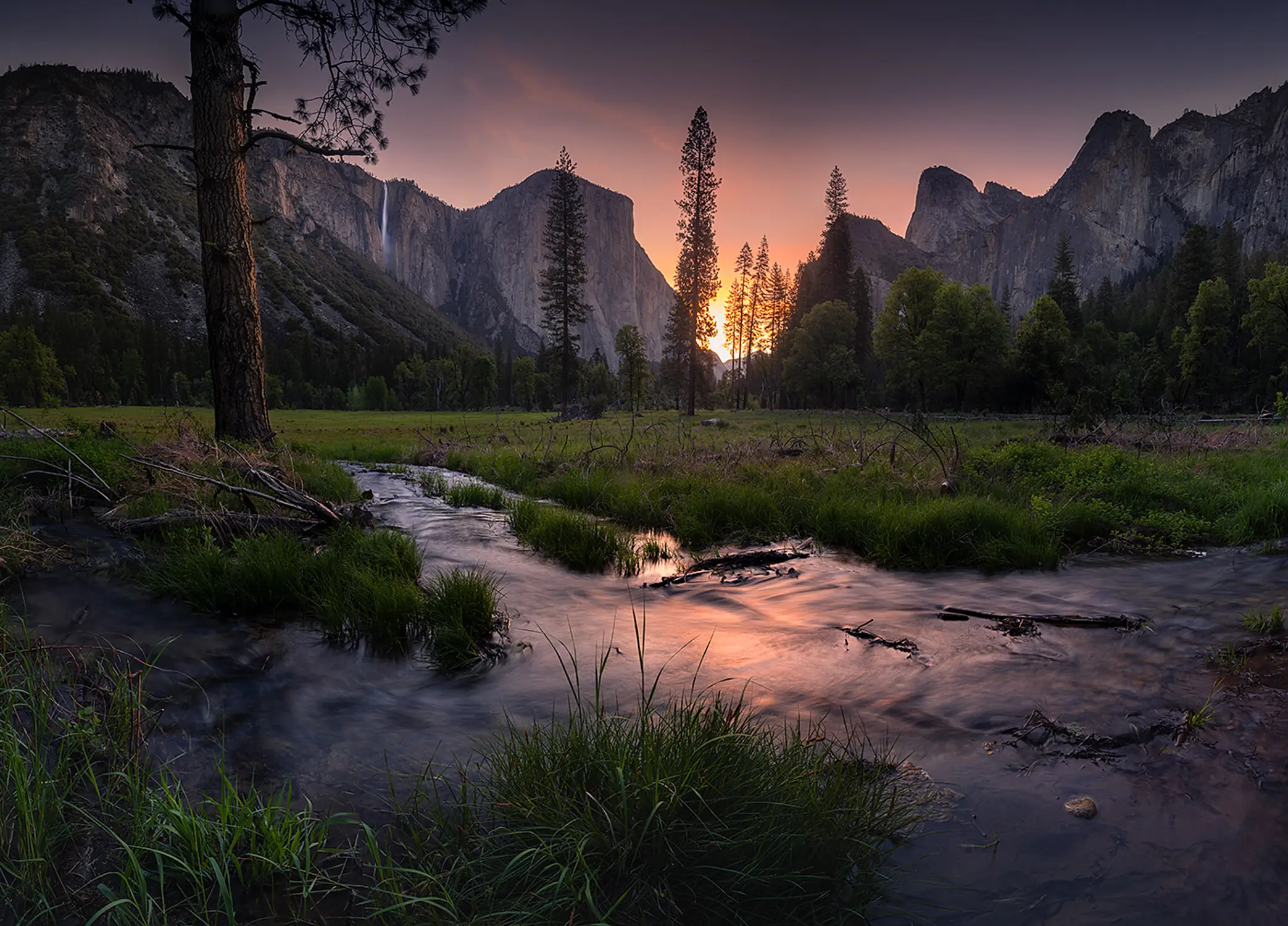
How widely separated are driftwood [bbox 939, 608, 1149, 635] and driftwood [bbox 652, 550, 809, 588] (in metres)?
2.17

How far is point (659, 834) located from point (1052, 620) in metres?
4.45

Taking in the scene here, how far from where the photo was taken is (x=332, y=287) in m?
190

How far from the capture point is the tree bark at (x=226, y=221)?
921 cm

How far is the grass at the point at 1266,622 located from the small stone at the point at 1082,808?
3.30 metres

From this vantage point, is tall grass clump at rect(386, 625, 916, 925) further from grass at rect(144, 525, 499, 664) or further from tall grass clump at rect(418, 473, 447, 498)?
tall grass clump at rect(418, 473, 447, 498)

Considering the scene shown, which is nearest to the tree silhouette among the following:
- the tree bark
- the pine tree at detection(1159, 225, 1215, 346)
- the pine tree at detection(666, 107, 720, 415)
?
the tree bark

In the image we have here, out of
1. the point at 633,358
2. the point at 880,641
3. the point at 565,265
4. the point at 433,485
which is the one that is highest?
the point at 565,265

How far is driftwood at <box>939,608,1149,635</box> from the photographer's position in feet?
15.1

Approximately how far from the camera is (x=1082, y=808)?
2.47 meters

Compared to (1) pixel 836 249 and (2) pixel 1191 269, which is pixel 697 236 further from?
(2) pixel 1191 269

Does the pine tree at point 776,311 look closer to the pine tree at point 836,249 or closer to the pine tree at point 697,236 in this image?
the pine tree at point 836,249

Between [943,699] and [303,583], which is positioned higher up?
[303,583]

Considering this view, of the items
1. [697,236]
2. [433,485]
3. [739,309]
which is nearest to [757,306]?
[739,309]

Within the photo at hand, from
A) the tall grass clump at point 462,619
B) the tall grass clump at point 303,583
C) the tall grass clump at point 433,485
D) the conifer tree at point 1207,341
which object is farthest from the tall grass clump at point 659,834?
the conifer tree at point 1207,341
